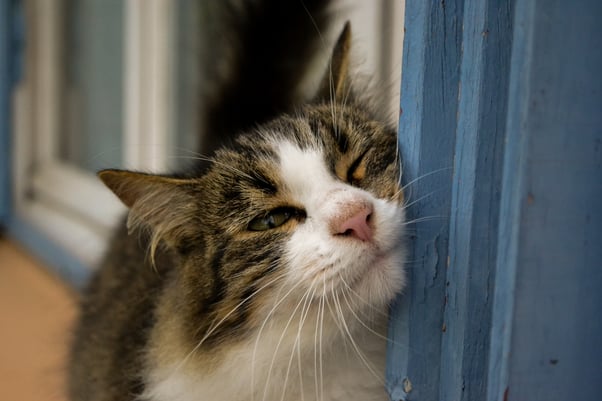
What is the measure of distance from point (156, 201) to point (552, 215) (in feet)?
1.92

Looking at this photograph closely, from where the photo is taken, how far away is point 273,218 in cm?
92

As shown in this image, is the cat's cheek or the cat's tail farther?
the cat's tail

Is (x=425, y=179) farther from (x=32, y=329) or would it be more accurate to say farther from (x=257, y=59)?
(x=32, y=329)

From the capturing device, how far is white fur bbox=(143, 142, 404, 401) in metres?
0.83

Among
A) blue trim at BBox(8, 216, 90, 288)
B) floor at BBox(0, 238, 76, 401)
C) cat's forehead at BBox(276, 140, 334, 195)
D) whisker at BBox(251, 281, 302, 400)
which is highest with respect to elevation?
cat's forehead at BBox(276, 140, 334, 195)

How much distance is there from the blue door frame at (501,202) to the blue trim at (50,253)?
144 cm

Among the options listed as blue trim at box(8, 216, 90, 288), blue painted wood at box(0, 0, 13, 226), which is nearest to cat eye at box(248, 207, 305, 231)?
blue trim at box(8, 216, 90, 288)

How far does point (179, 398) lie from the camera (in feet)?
3.44

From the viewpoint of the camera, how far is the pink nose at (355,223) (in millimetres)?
808

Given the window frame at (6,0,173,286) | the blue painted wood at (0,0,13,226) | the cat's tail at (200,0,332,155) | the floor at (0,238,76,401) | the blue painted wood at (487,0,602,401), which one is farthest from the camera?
the blue painted wood at (0,0,13,226)

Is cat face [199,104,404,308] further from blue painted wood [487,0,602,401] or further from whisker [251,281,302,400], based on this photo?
blue painted wood [487,0,602,401]

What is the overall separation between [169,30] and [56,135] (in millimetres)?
953

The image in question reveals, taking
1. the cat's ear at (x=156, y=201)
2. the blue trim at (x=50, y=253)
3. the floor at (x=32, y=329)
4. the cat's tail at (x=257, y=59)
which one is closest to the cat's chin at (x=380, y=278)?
the cat's ear at (x=156, y=201)

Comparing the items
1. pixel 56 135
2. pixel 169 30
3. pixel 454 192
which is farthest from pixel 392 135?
pixel 56 135
